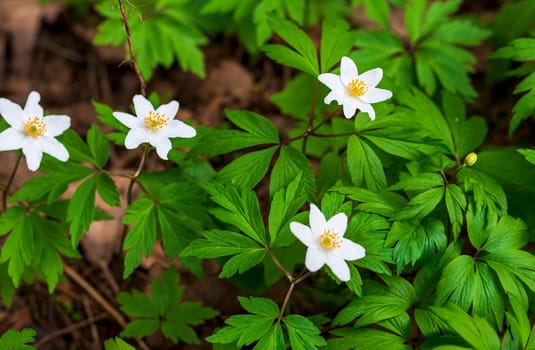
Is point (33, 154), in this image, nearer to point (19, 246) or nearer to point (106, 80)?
point (19, 246)

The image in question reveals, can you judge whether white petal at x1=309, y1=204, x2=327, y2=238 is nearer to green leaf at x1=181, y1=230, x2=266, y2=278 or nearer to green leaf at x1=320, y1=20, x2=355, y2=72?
green leaf at x1=181, y1=230, x2=266, y2=278

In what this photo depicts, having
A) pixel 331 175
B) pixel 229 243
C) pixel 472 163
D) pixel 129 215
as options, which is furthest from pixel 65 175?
pixel 472 163

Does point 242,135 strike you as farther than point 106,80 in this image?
No

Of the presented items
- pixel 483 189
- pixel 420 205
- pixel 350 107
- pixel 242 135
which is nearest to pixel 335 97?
pixel 350 107

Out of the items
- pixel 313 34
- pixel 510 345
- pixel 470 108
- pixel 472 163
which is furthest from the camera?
pixel 313 34

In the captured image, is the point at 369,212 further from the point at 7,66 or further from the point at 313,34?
the point at 7,66

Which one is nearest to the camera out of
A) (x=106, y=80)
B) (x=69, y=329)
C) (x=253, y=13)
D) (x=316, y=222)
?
(x=316, y=222)

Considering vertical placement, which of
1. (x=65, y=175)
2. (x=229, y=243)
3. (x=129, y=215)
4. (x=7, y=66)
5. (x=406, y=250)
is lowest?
(x=406, y=250)

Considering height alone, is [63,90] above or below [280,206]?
above
